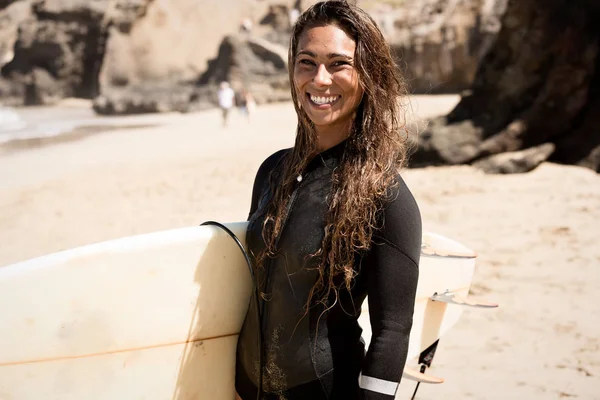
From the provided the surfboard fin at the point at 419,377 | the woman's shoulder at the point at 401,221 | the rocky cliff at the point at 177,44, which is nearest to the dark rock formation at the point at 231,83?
the rocky cliff at the point at 177,44

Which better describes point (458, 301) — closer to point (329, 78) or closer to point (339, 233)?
point (339, 233)

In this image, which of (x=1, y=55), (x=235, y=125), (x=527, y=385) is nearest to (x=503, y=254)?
(x=527, y=385)

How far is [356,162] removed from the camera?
1.39 m

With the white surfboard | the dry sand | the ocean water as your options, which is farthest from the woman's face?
the ocean water

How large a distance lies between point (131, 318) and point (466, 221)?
14.5 feet

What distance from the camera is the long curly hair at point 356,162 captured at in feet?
4.28

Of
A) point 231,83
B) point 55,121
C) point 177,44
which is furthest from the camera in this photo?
point 177,44

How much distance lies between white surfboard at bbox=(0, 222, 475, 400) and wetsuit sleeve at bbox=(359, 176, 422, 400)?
546 mm

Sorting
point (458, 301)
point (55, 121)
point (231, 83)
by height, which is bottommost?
point (55, 121)

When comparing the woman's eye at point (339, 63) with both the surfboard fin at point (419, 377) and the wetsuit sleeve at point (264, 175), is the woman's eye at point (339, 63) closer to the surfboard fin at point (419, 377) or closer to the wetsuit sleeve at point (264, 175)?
the wetsuit sleeve at point (264, 175)

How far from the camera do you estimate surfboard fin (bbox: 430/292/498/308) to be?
2.16 metres

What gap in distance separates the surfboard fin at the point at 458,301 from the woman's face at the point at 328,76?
0.99m

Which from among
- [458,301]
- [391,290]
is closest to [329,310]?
[391,290]

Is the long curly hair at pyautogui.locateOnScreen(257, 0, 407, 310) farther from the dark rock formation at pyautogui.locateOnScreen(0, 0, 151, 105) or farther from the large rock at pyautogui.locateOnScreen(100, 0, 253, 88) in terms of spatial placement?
the dark rock formation at pyautogui.locateOnScreen(0, 0, 151, 105)
